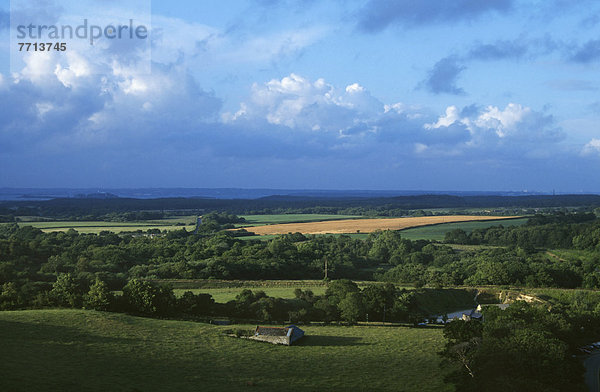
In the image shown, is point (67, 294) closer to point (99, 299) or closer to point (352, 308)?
point (99, 299)

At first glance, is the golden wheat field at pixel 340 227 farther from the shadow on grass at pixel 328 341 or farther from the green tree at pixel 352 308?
the shadow on grass at pixel 328 341

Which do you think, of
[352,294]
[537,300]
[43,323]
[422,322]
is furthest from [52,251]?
[537,300]

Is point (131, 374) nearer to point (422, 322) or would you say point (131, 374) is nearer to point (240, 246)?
point (422, 322)

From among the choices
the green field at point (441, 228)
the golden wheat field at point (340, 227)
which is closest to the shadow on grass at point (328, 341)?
the green field at point (441, 228)

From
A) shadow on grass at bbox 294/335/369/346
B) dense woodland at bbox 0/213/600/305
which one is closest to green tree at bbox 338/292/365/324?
shadow on grass at bbox 294/335/369/346

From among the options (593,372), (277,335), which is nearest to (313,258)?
(277,335)

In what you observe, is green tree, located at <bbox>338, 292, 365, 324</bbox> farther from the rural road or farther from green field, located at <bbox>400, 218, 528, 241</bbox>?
green field, located at <bbox>400, 218, 528, 241</bbox>

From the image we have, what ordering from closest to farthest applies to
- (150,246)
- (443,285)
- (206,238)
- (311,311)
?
(311,311) → (443,285) → (150,246) → (206,238)
